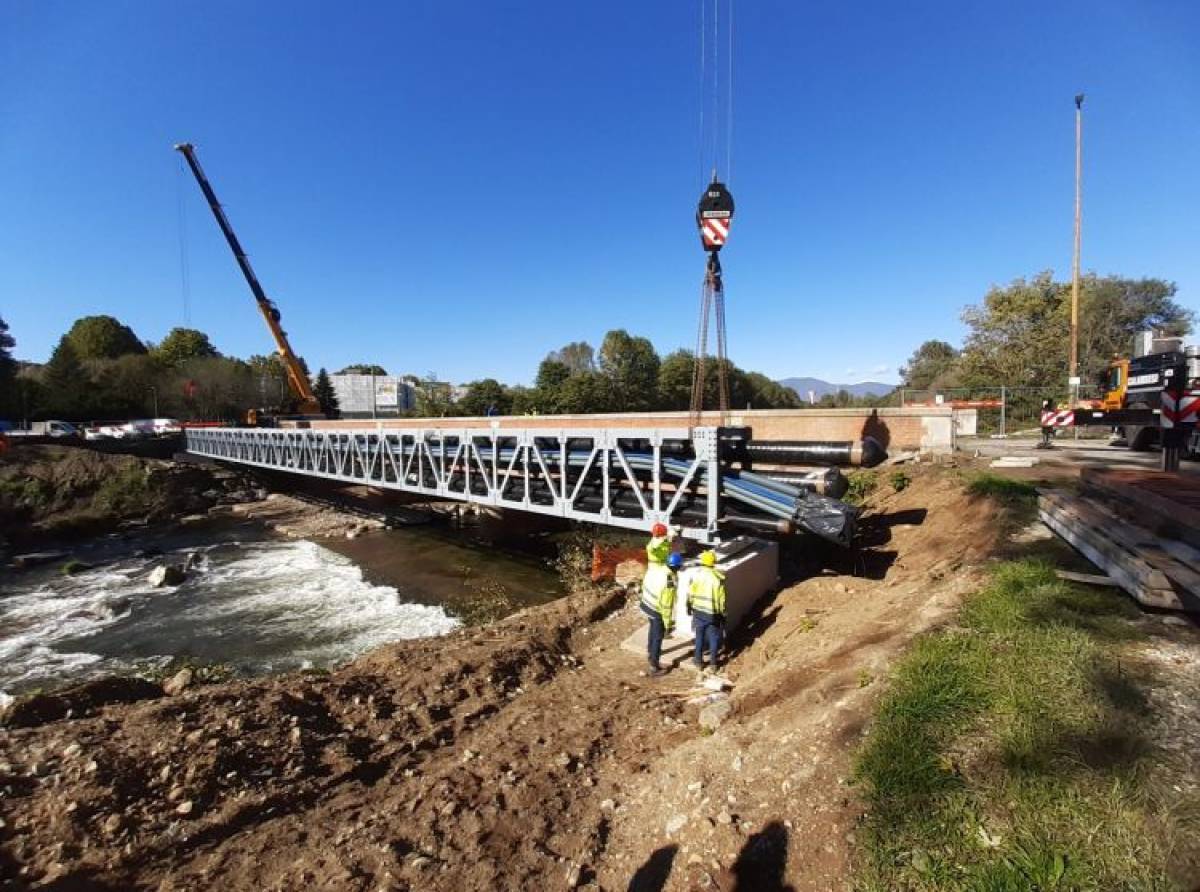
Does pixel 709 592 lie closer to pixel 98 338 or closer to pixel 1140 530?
pixel 1140 530

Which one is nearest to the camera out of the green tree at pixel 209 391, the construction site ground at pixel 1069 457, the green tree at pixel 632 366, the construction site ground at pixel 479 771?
the construction site ground at pixel 479 771

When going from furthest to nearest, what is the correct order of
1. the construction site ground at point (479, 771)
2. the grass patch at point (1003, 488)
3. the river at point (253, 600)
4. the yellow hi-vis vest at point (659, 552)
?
the river at point (253, 600)
the grass patch at point (1003, 488)
the yellow hi-vis vest at point (659, 552)
the construction site ground at point (479, 771)

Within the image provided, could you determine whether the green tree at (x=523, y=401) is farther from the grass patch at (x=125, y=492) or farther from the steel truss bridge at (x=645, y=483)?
the steel truss bridge at (x=645, y=483)

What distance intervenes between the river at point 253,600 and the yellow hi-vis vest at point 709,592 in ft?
22.9

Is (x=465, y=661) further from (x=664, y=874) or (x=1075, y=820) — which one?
(x=1075, y=820)

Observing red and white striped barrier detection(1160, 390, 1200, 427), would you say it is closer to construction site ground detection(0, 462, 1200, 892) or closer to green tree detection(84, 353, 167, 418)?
construction site ground detection(0, 462, 1200, 892)

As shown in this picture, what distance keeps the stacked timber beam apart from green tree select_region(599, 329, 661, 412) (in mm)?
54721

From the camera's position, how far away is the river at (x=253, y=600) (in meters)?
11.1

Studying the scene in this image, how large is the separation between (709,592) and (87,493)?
3536 cm

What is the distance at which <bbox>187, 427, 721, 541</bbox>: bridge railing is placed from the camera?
9.95m

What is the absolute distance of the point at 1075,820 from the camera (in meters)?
2.75

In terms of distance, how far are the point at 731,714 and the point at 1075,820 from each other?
3083 mm

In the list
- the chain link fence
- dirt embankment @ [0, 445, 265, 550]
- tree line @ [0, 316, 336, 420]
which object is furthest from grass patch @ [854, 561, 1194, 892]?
tree line @ [0, 316, 336, 420]

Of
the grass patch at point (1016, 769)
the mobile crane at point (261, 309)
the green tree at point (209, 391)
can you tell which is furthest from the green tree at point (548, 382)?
the grass patch at point (1016, 769)
